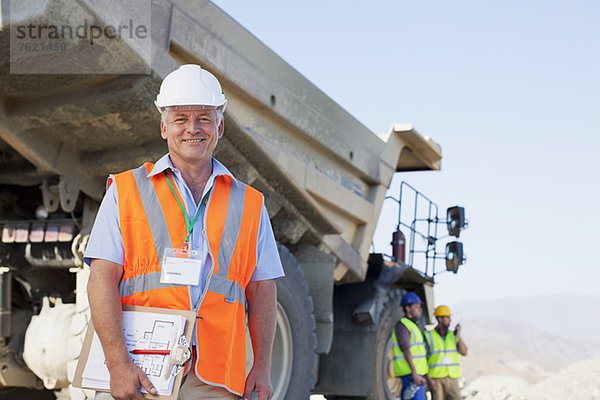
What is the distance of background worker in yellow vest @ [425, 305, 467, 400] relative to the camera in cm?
702

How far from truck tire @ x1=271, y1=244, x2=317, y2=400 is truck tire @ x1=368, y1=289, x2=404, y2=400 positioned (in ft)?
5.33

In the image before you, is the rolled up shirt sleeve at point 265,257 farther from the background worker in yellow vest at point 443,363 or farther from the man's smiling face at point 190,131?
the background worker in yellow vest at point 443,363

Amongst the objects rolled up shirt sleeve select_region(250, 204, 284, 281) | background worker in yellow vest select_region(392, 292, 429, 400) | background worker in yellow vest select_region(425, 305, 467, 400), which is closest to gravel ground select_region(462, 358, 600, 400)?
background worker in yellow vest select_region(425, 305, 467, 400)

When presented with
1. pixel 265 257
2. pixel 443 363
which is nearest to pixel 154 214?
pixel 265 257

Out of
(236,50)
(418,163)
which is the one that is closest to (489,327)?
(418,163)

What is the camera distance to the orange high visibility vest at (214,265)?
6.21 ft

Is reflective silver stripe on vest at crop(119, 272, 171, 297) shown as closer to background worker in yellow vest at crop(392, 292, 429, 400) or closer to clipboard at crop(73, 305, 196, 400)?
clipboard at crop(73, 305, 196, 400)

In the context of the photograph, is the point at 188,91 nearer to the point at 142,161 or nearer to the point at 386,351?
the point at 142,161

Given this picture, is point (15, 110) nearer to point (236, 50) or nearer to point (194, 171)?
point (236, 50)

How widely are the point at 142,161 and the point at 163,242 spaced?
226 cm

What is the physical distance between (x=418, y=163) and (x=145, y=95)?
198 inches

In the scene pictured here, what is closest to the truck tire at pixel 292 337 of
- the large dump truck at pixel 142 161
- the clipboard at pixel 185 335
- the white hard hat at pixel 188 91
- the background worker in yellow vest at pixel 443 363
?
the large dump truck at pixel 142 161

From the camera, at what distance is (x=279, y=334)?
4871 millimetres

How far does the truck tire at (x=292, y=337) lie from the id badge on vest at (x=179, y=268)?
2.86 metres
